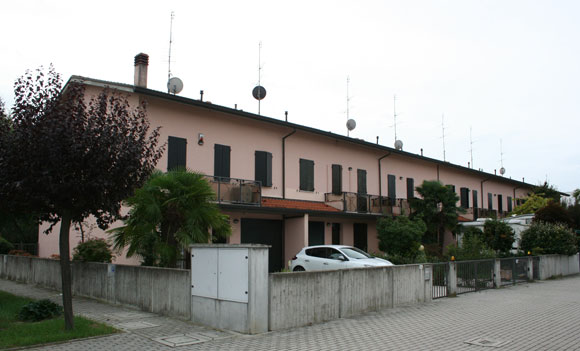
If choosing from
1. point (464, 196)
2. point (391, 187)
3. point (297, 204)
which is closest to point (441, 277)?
point (297, 204)

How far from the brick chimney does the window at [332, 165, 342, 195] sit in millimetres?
10996

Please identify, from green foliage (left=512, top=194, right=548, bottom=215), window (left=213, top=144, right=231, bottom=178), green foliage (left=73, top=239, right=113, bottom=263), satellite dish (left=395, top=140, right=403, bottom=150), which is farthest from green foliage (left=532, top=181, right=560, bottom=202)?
green foliage (left=73, top=239, right=113, bottom=263)

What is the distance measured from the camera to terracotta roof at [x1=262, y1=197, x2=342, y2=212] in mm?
21797

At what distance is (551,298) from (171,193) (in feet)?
39.5

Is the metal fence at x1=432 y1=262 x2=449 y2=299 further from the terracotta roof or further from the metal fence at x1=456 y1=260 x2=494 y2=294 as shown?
the terracotta roof

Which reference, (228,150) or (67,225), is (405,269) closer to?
(67,225)

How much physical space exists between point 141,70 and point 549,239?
2085 centimetres

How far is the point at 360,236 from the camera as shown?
90.0ft

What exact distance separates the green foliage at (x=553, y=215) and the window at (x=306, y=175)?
13.6 metres

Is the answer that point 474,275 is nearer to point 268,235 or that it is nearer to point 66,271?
point 268,235

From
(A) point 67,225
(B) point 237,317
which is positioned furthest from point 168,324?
(A) point 67,225

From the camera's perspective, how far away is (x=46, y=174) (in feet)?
26.1

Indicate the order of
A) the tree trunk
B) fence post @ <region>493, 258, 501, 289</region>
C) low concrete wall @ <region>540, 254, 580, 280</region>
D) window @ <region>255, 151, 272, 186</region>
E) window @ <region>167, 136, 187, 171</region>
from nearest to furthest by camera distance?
the tree trunk < fence post @ <region>493, 258, 501, 289</region> < window @ <region>167, 136, 187, 171</region> < low concrete wall @ <region>540, 254, 580, 280</region> < window @ <region>255, 151, 272, 186</region>

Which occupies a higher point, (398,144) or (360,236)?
(398,144)
